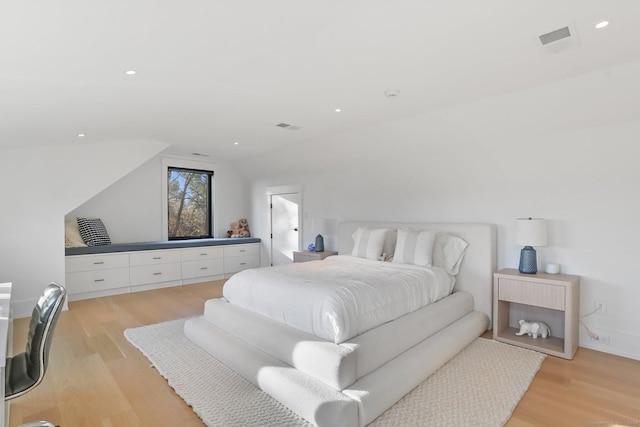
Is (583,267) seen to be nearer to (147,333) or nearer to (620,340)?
(620,340)

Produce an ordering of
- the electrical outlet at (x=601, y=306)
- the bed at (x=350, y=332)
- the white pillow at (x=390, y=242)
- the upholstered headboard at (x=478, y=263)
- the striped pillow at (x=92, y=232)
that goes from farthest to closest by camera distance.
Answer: the striped pillow at (x=92, y=232) < the white pillow at (x=390, y=242) < the upholstered headboard at (x=478, y=263) < the electrical outlet at (x=601, y=306) < the bed at (x=350, y=332)

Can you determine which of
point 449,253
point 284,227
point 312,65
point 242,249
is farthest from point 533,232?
point 242,249

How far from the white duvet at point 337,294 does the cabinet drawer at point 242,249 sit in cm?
296

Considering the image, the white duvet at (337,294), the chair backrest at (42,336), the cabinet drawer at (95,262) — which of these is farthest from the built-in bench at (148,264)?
the chair backrest at (42,336)

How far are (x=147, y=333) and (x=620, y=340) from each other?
4449mm

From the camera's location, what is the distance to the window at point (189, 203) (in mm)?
6191

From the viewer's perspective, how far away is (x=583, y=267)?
312 centimetres

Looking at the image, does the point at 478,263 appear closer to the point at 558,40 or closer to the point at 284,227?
the point at 558,40

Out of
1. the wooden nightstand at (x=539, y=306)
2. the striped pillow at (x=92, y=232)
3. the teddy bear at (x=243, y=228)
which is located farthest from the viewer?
the teddy bear at (x=243, y=228)

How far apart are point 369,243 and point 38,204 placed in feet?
13.6

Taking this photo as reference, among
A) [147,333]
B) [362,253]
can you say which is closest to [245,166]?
[362,253]

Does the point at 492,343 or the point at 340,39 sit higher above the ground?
the point at 340,39

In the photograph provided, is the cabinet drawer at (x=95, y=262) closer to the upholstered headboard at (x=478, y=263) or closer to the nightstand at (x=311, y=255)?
the nightstand at (x=311, y=255)

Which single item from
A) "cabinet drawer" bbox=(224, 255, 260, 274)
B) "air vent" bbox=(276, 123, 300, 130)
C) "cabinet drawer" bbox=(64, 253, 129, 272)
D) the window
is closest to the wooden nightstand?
"air vent" bbox=(276, 123, 300, 130)
